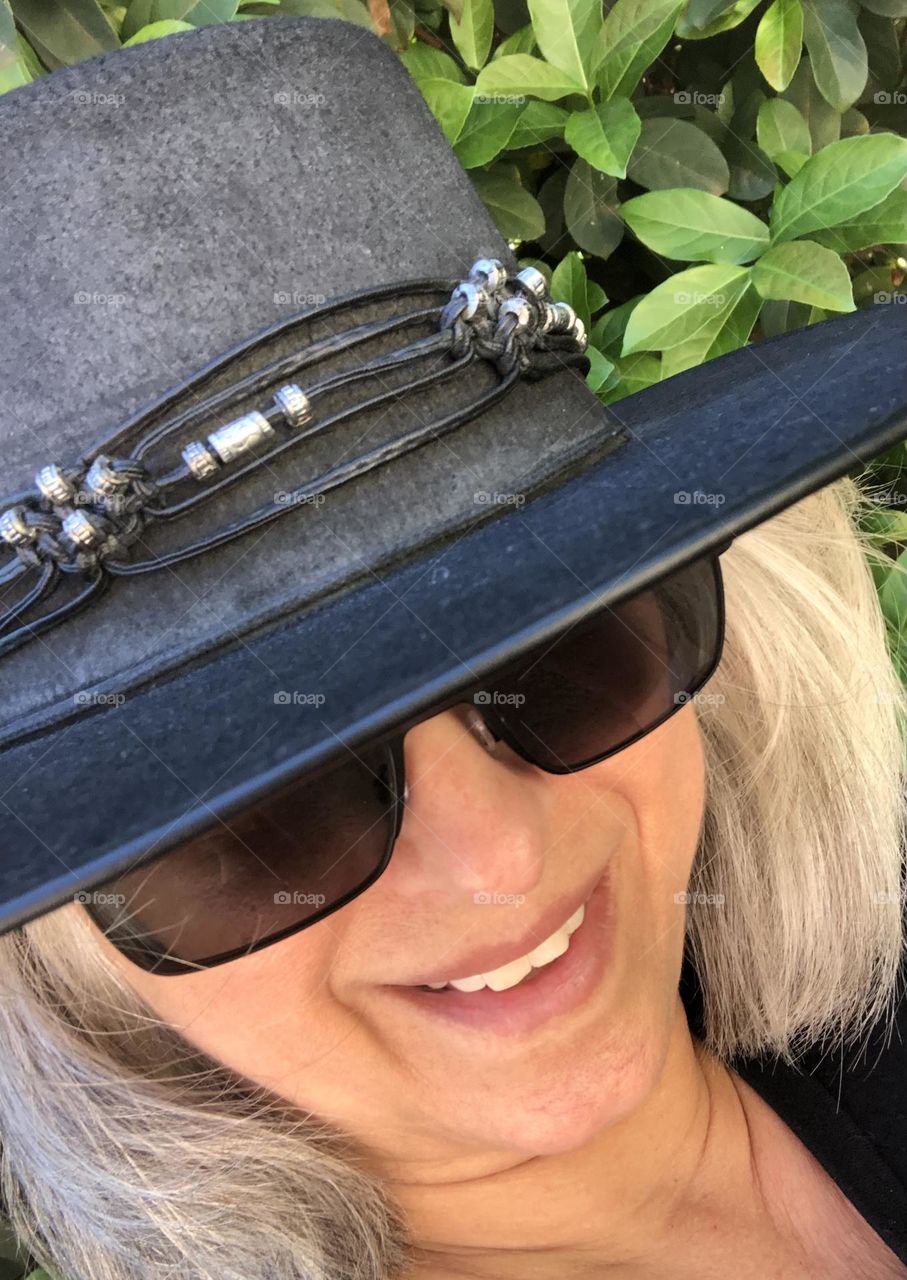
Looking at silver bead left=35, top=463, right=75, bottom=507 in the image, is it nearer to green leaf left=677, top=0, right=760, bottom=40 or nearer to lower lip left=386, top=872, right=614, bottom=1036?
lower lip left=386, top=872, right=614, bottom=1036

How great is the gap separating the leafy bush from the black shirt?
0.52 meters

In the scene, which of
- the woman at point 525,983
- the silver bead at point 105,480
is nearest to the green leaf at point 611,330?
the woman at point 525,983

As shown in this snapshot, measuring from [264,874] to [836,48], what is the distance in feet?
3.72

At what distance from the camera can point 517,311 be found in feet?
A: 2.25

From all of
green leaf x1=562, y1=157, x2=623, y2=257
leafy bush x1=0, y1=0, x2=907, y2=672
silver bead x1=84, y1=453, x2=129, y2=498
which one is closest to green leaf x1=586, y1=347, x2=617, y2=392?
leafy bush x1=0, y1=0, x2=907, y2=672

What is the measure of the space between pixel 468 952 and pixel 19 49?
86 centimetres

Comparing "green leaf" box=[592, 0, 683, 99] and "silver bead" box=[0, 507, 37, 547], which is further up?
"silver bead" box=[0, 507, 37, 547]

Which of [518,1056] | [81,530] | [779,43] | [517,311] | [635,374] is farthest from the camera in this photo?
[635,374]

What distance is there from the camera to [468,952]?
29.7 inches

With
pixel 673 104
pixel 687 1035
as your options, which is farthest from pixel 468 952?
pixel 673 104

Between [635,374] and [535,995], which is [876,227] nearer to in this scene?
[635,374]

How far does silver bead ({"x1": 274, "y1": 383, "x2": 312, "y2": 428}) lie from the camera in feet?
1.96

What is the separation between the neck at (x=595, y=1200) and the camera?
0.97 meters

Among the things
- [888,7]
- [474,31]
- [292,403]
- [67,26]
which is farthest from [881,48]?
[292,403]
